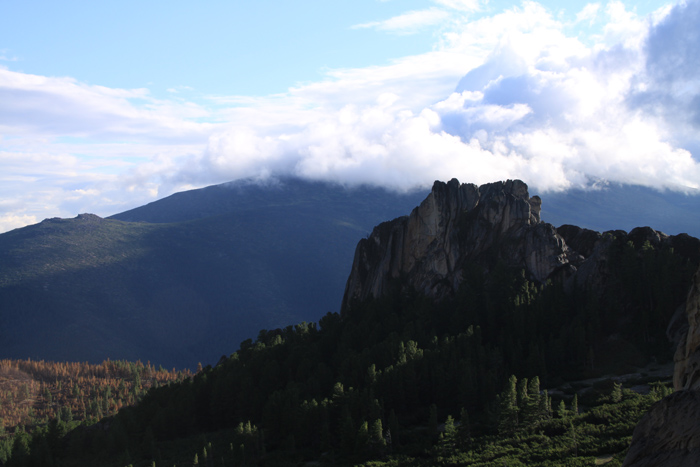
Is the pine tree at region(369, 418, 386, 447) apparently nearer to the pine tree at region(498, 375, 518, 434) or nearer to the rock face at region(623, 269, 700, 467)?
the pine tree at region(498, 375, 518, 434)

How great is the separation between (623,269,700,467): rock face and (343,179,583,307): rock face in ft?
278

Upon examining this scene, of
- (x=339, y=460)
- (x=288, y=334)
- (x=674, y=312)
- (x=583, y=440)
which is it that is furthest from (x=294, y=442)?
(x=674, y=312)

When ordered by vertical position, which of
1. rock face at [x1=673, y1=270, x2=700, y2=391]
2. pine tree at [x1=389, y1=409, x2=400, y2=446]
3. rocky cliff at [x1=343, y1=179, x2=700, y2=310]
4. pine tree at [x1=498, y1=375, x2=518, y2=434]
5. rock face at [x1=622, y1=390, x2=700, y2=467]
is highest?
rocky cliff at [x1=343, y1=179, x2=700, y2=310]

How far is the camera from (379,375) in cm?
8862

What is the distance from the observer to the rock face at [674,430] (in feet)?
91.4

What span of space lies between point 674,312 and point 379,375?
4788cm

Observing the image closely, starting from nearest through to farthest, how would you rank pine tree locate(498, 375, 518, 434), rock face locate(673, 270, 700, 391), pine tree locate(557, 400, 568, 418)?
1. rock face locate(673, 270, 700, 391)
2. pine tree locate(557, 400, 568, 418)
3. pine tree locate(498, 375, 518, 434)

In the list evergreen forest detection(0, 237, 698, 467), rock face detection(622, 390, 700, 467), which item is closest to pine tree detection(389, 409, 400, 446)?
evergreen forest detection(0, 237, 698, 467)

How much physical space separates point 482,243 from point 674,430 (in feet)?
334

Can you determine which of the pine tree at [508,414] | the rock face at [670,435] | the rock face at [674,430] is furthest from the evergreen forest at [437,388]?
the rock face at [670,435]

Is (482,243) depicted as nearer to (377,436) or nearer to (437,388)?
(437,388)

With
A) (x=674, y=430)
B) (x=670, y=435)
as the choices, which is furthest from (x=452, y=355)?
(x=674, y=430)

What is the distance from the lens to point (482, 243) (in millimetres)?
130125

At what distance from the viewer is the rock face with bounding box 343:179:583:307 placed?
119938 millimetres
